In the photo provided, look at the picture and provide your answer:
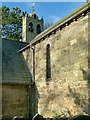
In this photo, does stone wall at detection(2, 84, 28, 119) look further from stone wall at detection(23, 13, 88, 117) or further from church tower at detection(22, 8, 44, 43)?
church tower at detection(22, 8, 44, 43)

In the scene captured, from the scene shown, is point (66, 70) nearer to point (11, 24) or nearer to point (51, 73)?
point (51, 73)

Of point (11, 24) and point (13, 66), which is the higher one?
point (11, 24)

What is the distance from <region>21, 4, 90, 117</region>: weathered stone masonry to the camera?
10.1 metres

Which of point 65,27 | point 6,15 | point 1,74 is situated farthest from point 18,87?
point 6,15

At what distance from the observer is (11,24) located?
3170cm

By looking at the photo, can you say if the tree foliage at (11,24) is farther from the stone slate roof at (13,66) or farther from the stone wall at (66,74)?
the stone wall at (66,74)

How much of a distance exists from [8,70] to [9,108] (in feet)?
8.83

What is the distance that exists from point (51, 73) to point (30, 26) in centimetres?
1069

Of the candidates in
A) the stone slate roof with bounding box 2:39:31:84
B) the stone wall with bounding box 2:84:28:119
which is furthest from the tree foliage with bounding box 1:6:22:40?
the stone wall with bounding box 2:84:28:119

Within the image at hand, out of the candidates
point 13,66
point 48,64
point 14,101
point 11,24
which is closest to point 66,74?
point 48,64

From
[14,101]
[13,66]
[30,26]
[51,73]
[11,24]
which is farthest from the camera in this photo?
[11,24]

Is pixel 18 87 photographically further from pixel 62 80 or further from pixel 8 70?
pixel 62 80

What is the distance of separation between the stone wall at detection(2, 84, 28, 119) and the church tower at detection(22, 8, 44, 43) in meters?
8.24

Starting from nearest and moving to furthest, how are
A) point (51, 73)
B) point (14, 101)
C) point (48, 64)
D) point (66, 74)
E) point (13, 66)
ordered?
point (66, 74)
point (51, 73)
point (48, 64)
point (14, 101)
point (13, 66)
